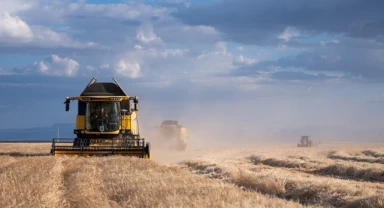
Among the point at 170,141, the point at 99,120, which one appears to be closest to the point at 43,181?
the point at 99,120

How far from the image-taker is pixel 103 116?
1282 inches

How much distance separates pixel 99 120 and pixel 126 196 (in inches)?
791

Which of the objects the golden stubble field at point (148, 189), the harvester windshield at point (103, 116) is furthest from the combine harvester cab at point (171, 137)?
the golden stubble field at point (148, 189)

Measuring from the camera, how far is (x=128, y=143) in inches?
1201

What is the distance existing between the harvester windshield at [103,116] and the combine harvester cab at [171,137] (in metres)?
22.1

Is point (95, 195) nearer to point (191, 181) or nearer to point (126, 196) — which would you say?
point (126, 196)

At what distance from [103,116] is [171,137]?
76.7ft

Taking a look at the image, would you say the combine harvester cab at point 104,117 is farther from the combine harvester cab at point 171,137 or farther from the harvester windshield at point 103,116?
the combine harvester cab at point 171,137

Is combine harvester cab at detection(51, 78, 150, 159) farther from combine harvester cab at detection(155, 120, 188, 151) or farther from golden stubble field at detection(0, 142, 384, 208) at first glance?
combine harvester cab at detection(155, 120, 188, 151)

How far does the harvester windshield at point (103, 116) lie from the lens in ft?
107

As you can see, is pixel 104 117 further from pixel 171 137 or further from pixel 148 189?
pixel 171 137

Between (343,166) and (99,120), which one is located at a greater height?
(99,120)

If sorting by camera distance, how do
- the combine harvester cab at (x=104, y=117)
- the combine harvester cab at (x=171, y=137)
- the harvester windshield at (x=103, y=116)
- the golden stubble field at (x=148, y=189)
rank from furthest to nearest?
the combine harvester cab at (x=171, y=137), the harvester windshield at (x=103, y=116), the combine harvester cab at (x=104, y=117), the golden stubble field at (x=148, y=189)

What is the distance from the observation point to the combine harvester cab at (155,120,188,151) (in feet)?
181
